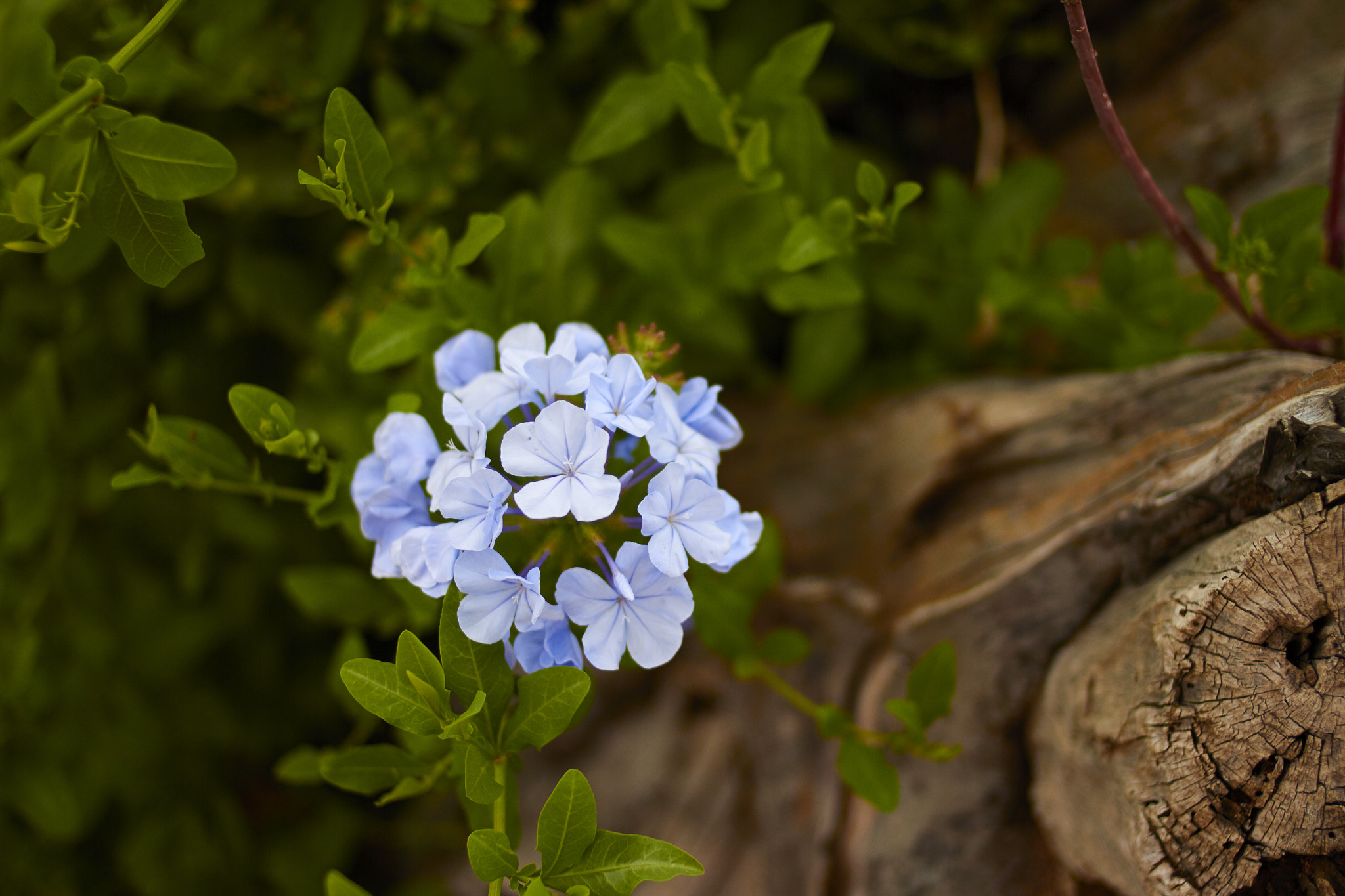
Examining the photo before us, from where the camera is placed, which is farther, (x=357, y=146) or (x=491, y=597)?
(x=357, y=146)

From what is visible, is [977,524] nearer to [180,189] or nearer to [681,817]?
[681,817]

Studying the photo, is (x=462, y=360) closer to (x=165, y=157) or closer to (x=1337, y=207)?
(x=165, y=157)

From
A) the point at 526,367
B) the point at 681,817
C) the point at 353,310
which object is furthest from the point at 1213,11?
the point at 681,817

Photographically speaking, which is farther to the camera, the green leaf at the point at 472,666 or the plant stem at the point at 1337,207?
the plant stem at the point at 1337,207

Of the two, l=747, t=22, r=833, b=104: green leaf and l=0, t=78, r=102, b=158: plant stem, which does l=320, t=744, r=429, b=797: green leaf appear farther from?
l=747, t=22, r=833, b=104: green leaf

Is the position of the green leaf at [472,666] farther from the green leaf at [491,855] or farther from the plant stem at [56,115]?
the plant stem at [56,115]

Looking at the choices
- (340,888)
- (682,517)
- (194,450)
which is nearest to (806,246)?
(682,517)

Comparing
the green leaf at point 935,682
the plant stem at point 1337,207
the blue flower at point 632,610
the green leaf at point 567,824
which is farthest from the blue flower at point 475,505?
the plant stem at point 1337,207
